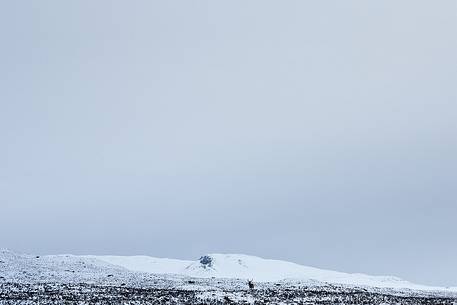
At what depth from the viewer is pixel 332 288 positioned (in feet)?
220

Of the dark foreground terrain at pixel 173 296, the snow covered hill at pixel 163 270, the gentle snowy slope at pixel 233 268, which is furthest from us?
the gentle snowy slope at pixel 233 268

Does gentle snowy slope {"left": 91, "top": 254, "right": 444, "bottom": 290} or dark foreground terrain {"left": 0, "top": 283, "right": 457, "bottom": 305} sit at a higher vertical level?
gentle snowy slope {"left": 91, "top": 254, "right": 444, "bottom": 290}

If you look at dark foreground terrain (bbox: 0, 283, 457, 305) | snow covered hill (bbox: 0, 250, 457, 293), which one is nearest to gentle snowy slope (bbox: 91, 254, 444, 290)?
snow covered hill (bbox: 0, 250, 457, 293)

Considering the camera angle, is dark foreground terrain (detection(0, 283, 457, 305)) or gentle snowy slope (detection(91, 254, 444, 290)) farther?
gentle snowy slope (detection(91, 254, 444, 290))

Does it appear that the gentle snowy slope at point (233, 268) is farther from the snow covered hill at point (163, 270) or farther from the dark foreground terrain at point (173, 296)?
the dark foreground terrain at point (173, 296)

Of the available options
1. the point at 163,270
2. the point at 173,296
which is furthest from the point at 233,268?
the point at 173,296

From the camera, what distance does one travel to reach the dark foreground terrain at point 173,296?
46094 millimetres

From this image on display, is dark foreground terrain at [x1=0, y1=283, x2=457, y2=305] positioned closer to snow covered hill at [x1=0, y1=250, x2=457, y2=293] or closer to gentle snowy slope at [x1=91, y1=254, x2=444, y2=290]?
snow covered hill at [x1=0, y1=250, x2=457, y2=293]

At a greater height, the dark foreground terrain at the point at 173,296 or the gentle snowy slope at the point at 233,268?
the gentle snowy slope at the point at 233,268

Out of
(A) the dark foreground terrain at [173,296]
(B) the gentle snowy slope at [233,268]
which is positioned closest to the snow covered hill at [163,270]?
(B) the gentle snowy slope at [233,268]

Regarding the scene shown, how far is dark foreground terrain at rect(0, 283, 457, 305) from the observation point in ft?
151

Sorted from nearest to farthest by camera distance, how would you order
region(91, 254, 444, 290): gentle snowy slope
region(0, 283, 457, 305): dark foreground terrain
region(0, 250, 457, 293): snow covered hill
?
region(0, 283, 457, 305): dark foreground terrain < region(0, 250, 457, 293): snow covered hill < region(91, 254, 444, 290): gentle snowy slope

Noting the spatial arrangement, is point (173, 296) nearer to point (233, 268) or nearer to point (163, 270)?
point (163, 270)

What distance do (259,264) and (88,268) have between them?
52433mm
